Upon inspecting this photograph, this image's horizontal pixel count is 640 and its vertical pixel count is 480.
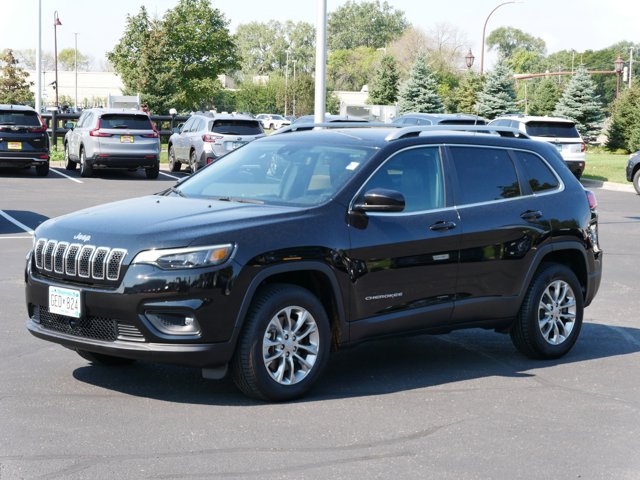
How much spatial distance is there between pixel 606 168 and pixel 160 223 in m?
30.4

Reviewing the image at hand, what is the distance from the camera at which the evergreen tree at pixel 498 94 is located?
173 ft

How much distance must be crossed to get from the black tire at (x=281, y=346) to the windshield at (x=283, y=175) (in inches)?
29.1

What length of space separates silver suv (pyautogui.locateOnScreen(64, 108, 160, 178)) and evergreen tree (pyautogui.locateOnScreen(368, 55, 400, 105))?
146ft

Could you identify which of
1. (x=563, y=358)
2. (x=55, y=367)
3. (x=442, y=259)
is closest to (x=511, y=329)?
(x=563, y=358)

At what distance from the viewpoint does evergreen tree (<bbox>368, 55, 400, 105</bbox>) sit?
7094cm

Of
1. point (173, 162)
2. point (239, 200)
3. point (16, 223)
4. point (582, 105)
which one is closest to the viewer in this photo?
point (239, 200)

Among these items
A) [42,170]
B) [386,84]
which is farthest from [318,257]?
[386,84]

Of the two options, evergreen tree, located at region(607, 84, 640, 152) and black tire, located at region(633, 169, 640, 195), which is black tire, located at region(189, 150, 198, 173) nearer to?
black tire, located at region(633, 169, 640, 195)

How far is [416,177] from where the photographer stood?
24.2ft

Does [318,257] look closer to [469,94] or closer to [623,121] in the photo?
[623,121]

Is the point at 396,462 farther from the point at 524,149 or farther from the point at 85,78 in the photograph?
the point at 85,78

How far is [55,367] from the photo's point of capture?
292 inches

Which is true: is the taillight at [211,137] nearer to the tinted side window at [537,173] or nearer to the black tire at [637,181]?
the black tire at [637,181]

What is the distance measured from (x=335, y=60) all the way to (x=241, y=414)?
584 feet
